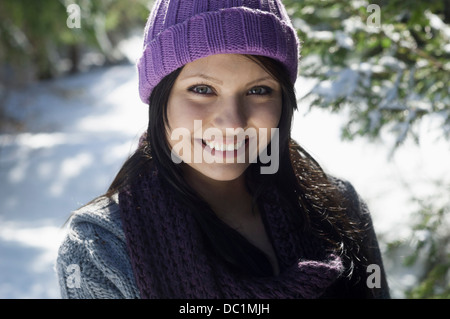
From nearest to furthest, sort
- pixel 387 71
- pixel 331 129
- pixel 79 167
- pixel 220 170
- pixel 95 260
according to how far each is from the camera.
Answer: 1. pixel 95 260
2. pixel 220 170
3. pixel 387 71
4. pixel 331 129
5. pixel 79 167

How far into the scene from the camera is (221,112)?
154 cm

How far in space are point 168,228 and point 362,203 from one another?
0.84 m

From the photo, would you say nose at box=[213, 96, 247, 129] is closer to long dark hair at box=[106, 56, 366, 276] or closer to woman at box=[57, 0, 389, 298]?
woman at box=[57, 0, 389, 298]

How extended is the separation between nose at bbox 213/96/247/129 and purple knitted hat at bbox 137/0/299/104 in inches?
5.9

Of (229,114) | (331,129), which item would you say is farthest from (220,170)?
(331,129)

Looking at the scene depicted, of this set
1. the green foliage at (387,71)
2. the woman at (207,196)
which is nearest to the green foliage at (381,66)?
the green foliage at (387,71)

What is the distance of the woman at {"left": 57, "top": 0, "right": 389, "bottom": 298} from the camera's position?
153 centimetres

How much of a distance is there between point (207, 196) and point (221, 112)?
1.22ft

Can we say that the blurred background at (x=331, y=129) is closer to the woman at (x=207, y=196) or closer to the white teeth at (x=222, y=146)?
the woman at (x=207, y=196)

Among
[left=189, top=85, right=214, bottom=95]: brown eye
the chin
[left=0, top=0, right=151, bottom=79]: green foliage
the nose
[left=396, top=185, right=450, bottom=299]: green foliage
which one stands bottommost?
[left=396, top=185, right=450, bottom=299]: green foliage

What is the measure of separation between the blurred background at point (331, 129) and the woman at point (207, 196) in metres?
0.31

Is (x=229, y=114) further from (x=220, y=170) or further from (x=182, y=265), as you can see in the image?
(x=182, y=265)

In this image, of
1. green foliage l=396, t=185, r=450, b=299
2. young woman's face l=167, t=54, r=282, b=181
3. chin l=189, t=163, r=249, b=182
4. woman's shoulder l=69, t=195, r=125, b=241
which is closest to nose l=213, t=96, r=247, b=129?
young woman's face l=167, t=54, r=282, b=181

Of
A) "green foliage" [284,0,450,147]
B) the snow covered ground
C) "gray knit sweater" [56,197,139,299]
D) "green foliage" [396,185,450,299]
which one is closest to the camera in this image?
"gray knit sweater" [56,197,139,299]
